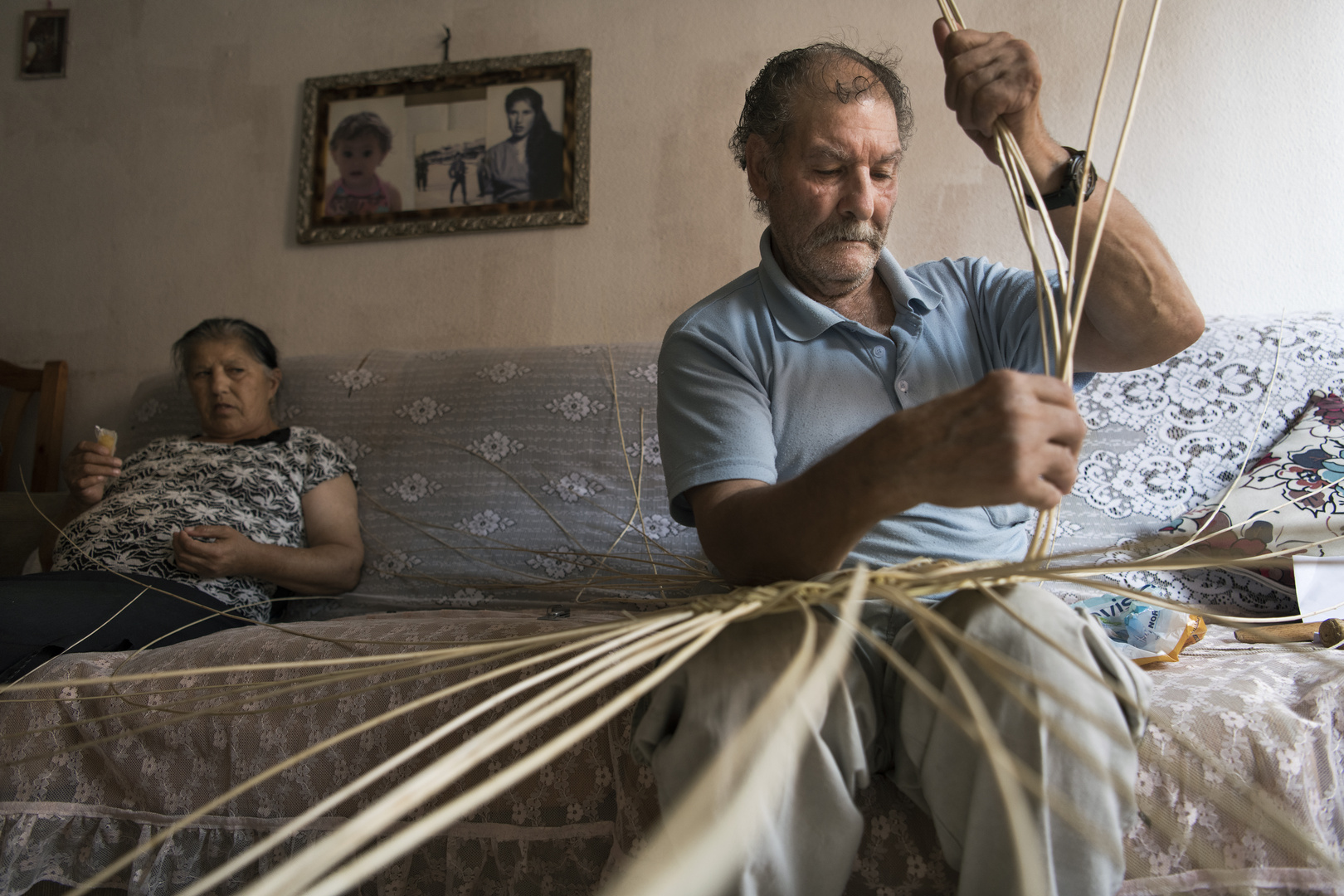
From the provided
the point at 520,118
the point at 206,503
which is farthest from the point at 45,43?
the point at 206,503

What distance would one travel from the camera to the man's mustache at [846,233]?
3.18 ft

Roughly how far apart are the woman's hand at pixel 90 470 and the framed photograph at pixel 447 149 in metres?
0.83

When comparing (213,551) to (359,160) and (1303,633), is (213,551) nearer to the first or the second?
(359,160)

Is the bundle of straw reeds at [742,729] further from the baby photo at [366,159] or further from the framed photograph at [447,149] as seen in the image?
the baby photo at [366,159]

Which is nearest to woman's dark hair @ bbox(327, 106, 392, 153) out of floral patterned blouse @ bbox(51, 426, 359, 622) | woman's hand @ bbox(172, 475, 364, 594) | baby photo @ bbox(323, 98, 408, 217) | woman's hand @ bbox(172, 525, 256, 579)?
baby photo @ bbox(323, 98, 408, 217)

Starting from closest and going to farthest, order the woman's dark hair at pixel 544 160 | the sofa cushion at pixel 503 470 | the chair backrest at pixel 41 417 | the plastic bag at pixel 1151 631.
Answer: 1. the plastic bag at pixel 1151 631
2. the sofa cushion at pixel 503 470
3. the woman's dark hair at pixel 544 160
4. the chair backrest at pixel 41 417

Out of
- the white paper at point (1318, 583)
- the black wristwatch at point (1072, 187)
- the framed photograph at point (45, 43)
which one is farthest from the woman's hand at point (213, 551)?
the framed photograph at point (45, 43)

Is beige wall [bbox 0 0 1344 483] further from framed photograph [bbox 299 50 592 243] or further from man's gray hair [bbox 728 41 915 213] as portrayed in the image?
man's gray hair [bbox 728 41 915 213]

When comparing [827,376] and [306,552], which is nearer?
[827,376]

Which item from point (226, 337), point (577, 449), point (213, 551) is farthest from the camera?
point (226, 337)

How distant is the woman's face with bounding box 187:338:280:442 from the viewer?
63.4 inches

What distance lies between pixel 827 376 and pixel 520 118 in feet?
4.64

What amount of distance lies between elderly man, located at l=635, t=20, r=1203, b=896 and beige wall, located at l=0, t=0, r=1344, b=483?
77 cm

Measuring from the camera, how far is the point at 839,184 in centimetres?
97
